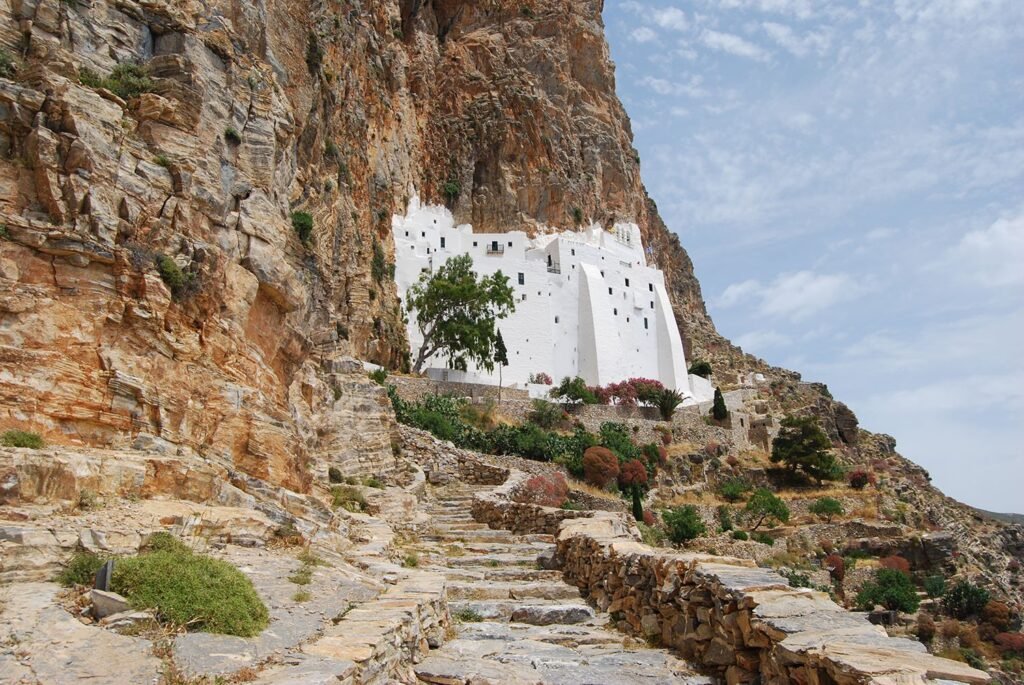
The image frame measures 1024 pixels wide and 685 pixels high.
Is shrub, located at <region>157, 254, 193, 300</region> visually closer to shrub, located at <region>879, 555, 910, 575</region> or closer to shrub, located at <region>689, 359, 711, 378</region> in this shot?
shrub, located at <region>879, 555, 910, 575</region>

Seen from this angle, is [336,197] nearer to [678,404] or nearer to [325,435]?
[325,435]

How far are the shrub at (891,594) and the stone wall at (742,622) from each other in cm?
1656

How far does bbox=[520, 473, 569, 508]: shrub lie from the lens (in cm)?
1802

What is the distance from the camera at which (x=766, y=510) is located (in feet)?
99.8

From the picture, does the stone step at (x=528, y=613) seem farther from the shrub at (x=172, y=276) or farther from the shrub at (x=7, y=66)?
the shrub at (x=7, y=66)

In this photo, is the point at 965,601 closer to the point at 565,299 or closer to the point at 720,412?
the point at 720,412

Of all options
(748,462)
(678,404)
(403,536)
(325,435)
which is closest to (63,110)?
(403,536)

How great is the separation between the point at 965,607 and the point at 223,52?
24936mm

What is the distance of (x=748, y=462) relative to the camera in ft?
133

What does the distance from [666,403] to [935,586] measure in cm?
2095

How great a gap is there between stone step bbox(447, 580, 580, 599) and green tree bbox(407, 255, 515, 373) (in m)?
29.3

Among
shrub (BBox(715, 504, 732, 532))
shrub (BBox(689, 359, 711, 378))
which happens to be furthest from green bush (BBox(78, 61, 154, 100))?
shrub (BBox(689, 359, 711, 378))

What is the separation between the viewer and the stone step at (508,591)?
863 cm

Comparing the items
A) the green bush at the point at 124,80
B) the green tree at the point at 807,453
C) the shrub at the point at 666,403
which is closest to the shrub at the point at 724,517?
the green tree at the point at 807,453
